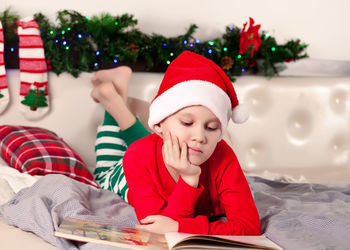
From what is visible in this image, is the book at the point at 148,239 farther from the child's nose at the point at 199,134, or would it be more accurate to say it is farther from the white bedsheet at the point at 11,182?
the white bedsheet at the point at 11,182

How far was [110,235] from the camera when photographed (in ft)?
2.72

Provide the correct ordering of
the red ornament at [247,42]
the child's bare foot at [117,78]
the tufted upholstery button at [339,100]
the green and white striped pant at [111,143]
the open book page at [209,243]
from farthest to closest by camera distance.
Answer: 1. the tufted upholstery button at [339,100]
2. the red ornament at [247,42]
3. the child's bare foot at [117,78]
4. the green and white striped pant at [111,143]
5. the open book page at [209,243]

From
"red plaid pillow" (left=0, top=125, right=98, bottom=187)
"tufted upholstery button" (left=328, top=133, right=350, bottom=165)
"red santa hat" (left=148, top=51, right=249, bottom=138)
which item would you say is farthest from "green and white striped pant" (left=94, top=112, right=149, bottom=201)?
"tufted upholstery button" (left=328, top=133, right=350, bottom=165)

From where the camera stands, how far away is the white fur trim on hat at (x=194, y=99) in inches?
39.3

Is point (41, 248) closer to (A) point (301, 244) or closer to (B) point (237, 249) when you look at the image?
(B) point (237, 249)

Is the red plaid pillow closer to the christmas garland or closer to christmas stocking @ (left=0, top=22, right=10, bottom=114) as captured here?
christmas stocking @ (left=0, top=22, right=10, bottom=114)

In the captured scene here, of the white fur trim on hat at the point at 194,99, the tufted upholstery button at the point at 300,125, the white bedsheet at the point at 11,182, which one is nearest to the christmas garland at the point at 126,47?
the tufted upholstery button at the point at 300,125

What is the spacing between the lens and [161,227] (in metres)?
0.96

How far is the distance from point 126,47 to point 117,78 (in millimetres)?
235

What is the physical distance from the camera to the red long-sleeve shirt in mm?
1007

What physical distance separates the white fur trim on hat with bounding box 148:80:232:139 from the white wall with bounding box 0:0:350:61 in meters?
1.26

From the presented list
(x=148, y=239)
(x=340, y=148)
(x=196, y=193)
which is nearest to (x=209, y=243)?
(x=148, y=239)

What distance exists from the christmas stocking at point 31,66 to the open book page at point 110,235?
1.09 metres

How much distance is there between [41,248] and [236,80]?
1.41 metres
